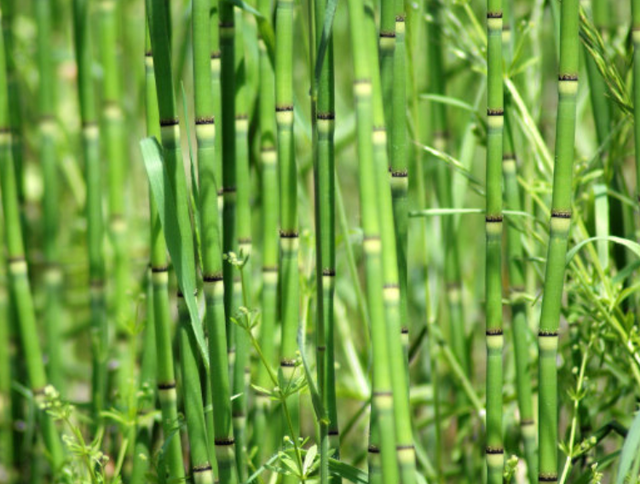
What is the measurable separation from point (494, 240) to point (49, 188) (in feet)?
2.11

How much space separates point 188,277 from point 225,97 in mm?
212

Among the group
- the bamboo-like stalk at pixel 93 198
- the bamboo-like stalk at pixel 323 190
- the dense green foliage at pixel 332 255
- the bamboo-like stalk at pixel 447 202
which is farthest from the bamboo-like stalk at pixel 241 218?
the bamboo-like stalk at pixel 447 202

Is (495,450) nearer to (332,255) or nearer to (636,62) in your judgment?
(332,255)

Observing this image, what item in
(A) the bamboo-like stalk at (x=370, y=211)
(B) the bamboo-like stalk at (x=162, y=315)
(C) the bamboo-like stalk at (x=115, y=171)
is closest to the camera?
(A) the bamboo-like stalk at (x=370, y=211)

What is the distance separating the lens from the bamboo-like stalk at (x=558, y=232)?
2.19 ft

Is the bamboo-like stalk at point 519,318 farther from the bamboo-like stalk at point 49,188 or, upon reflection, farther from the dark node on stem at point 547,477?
the bamboo-like stalk at point 49,188

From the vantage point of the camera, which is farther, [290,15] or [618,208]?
[618,208]

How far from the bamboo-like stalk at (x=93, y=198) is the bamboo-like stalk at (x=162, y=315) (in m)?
0.20

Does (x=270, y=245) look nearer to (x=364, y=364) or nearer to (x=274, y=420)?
(x=274, y=420)

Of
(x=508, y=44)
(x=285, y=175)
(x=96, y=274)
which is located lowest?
(x=96, y=274)

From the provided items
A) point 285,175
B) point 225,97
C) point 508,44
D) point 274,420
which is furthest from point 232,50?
point 274,420

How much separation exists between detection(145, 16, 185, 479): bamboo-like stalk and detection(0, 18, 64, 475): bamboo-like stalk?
0.24m

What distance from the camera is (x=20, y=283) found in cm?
103

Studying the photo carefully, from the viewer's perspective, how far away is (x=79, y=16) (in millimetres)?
962
